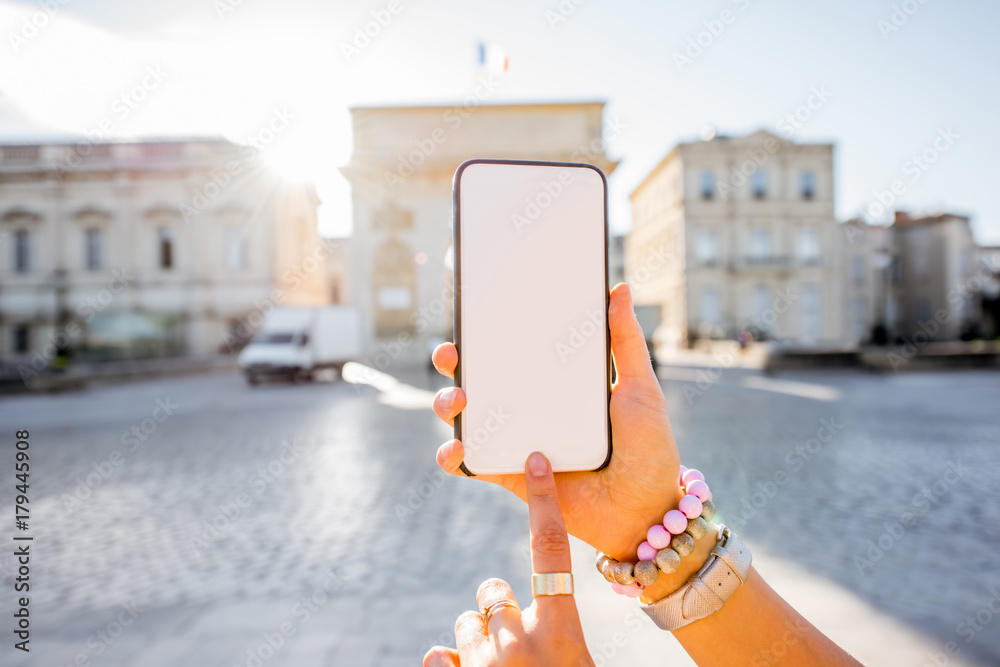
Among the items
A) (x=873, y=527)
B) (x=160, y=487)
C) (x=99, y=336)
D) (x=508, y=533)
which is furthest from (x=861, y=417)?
(x=99, y=336)

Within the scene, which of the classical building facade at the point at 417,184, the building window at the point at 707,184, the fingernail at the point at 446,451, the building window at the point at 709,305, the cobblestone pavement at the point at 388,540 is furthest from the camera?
the building window at the point at 707,184

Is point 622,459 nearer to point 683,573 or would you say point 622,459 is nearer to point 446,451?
point 683,573

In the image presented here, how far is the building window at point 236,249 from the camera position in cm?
3856

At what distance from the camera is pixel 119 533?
5574mm

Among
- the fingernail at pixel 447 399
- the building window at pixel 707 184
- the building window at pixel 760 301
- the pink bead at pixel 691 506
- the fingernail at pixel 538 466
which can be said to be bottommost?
the pink bead at pixel 691 506

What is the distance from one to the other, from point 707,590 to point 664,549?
0.14 meters

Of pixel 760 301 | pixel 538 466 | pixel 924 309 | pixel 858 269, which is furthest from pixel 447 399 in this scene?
pixel 924 309

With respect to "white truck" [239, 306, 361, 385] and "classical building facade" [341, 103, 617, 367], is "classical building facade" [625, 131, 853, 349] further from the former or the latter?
"white truck" [239, 306, 361, 385]

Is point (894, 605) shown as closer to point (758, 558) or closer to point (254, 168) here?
point (758, 558)

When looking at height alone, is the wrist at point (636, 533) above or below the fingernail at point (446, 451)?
below

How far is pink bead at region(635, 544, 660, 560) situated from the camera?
60.1 inches

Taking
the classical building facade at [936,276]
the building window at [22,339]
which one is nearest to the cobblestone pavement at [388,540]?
the building window at [22,339]

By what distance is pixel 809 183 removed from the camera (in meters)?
48.2

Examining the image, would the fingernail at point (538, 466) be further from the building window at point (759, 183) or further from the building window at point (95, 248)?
the building window at point (759, 183)
